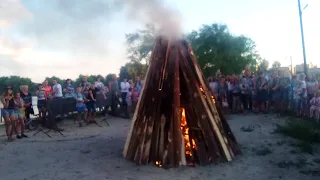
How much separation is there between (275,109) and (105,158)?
8088 millimetres

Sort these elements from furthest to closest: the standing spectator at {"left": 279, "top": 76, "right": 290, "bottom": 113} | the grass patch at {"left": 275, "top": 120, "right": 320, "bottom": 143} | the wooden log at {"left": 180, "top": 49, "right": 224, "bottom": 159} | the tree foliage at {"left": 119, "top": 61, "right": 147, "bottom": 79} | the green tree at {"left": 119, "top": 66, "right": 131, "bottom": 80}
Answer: the tree foliage at {"left": 119, "top": 61, "right": 147, "bottom": 79} < the green tree at {"left": 119, "top": 66, "right": 131, "bottom": 80} < the standing spectator at {"left": 279, "top": 76, "right": 290, "bottom": 113} < the grass patch at {"left": 275, "top": 120, "right": 320, "bottom": 143} < the wooden log at {"left": 180, "top": 49, "right": 224, "bottom": 159}

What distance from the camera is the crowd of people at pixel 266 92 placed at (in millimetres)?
11820

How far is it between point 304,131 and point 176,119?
3665mm

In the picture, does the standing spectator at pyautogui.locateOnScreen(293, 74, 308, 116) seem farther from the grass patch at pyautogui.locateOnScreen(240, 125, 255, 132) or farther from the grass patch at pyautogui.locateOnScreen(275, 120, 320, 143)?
the grass patch at pyautogui.locateOnScreen(240, 125, 255, 132)

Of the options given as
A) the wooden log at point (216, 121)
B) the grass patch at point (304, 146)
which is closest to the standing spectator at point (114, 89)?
the wooden log at point (216, 121)

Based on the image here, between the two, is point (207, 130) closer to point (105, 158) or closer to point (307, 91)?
point (105, 158)

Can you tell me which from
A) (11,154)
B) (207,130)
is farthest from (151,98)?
(11,154)

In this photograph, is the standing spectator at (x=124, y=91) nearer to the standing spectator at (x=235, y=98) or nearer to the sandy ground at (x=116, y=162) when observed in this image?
the sandy ground at (x=116, y=162)

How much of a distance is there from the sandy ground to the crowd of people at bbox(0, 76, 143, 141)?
71cm

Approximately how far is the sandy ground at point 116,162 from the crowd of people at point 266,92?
9.87 ft

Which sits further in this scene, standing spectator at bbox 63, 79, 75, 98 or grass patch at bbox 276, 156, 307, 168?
standing spectator at bbox 63, 79, 75, 98

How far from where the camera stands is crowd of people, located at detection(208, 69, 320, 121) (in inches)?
465

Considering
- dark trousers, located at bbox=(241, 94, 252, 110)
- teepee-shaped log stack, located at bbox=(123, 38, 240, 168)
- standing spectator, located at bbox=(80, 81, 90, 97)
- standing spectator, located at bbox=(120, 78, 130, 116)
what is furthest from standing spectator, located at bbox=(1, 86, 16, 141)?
dark trousers, located at bbox=(241, 94, 252, 110)

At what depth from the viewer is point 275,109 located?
12953 millimetres
